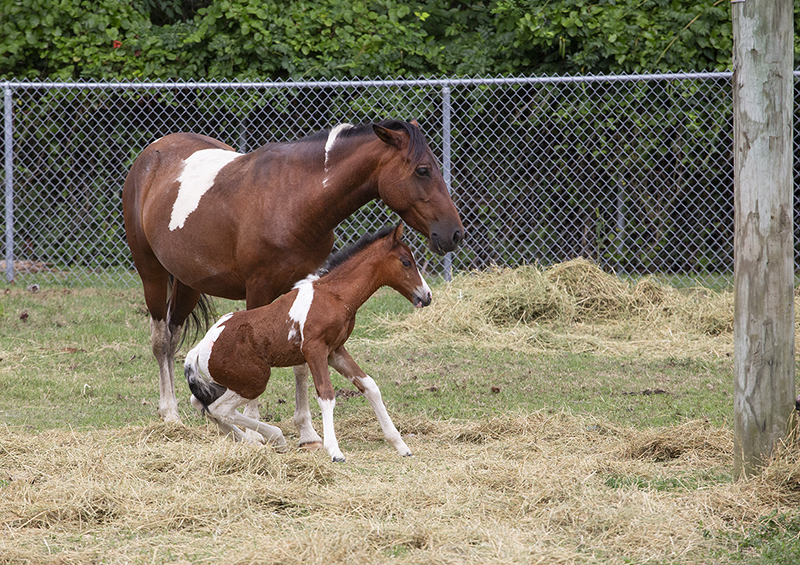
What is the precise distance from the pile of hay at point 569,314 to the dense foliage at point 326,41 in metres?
2.77

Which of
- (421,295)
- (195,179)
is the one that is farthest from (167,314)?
(421,295)

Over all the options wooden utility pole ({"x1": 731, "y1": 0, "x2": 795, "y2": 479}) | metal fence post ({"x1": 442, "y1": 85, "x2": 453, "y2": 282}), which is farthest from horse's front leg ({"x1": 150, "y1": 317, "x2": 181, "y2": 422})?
metal fence post ({"x1": 442, "y1": 85, "x2": 453, "y2": 282})

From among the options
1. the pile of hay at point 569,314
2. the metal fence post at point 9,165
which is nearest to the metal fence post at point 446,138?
the pile of hay at point 569,314

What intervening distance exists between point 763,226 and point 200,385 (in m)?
2.93

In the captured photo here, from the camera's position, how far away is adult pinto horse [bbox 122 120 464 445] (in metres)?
4.73

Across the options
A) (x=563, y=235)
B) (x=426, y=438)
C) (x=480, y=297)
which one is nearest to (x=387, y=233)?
(x=426, y=438)

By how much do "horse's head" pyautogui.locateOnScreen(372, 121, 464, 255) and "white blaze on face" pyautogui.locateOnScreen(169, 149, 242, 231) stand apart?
48.6 inches

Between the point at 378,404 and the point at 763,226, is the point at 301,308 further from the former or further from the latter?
the point at 763,226

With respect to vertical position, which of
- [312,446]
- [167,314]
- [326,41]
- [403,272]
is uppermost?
[326,41]

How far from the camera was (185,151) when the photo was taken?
5.87 m

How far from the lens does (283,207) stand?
193 inches

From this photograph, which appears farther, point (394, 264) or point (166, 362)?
point (166, 362)

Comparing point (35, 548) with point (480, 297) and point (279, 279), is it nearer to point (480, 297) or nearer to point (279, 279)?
point (279, 279)

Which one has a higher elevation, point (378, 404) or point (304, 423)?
point (378, 404)
